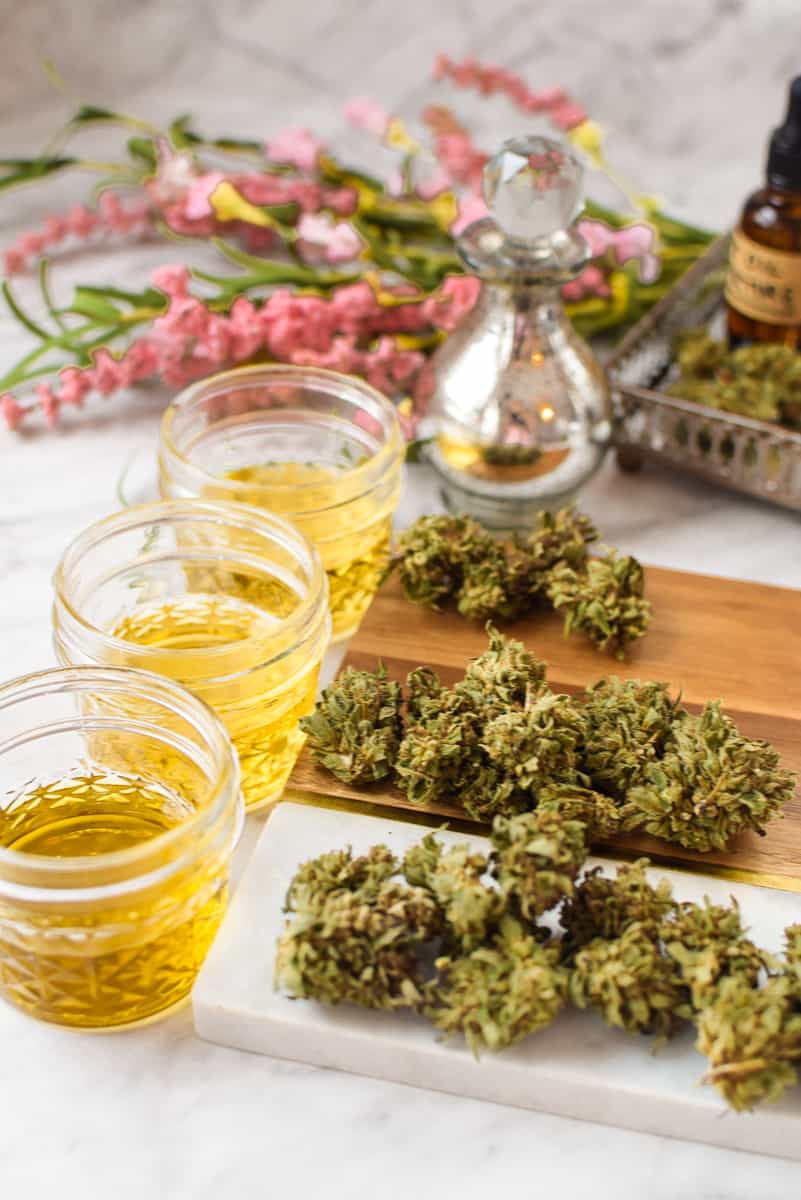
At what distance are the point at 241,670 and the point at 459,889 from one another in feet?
0.74

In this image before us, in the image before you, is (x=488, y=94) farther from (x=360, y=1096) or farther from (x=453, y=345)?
(x=360, y=1096)

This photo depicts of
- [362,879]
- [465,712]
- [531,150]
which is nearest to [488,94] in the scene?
[531,150]

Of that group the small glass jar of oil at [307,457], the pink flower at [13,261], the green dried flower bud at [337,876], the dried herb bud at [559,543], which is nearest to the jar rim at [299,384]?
the small glass jar of oil at [307,457]

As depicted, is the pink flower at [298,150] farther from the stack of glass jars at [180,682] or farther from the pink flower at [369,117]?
the stack of glass jars at [180,682]

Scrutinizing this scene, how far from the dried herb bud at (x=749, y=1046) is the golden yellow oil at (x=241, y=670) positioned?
0.36m

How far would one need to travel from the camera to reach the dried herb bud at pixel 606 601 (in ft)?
3.74

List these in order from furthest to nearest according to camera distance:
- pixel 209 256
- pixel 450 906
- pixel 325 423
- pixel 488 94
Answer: pixel 209 256, pixel 488 94, pixel 325 423, pixel 450 906

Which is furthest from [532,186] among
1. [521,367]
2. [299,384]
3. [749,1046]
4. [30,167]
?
[30,167]

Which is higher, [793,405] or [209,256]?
[793,405]

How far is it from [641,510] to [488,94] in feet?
1.80

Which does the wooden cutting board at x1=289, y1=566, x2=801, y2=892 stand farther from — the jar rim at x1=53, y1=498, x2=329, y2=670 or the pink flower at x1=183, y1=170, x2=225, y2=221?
the pink flower at x1=183, y1=170, x2=225, y2=221

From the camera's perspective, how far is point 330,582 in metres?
1.22

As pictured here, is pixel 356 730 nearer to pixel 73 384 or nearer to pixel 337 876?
pixel 337 876

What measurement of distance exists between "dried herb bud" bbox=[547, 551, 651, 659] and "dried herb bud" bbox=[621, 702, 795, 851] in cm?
17
